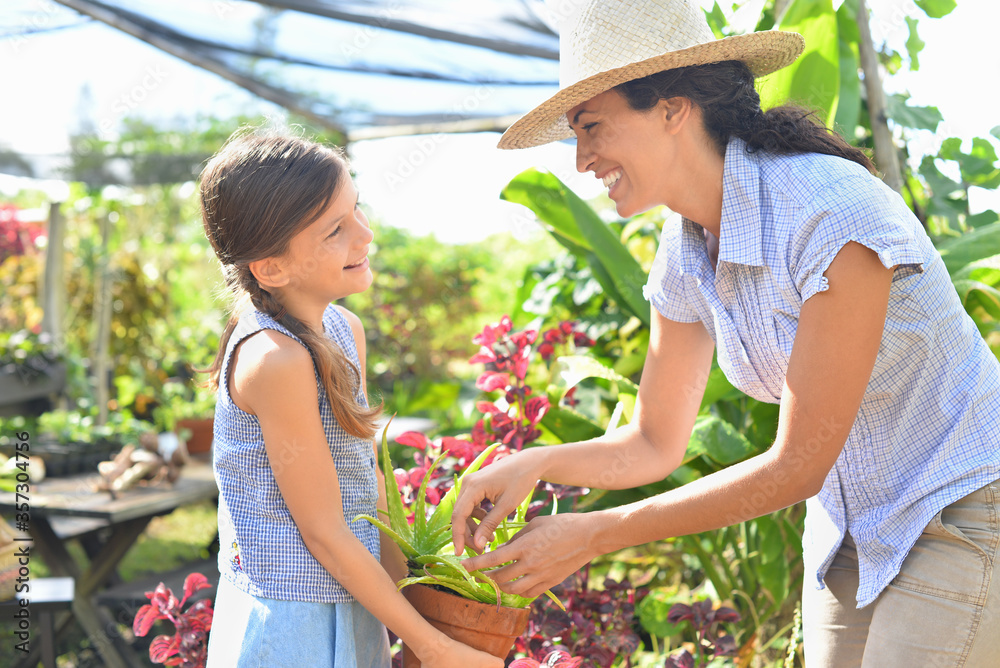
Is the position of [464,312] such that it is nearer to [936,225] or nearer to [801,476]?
[936,225]

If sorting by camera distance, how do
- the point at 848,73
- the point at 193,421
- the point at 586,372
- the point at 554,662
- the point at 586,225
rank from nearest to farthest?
the point at 554,662 → the point at 586,372 → the point at 586,225 → the point at 848,73 → the point at 193,421

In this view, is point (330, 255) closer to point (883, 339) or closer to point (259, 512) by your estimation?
point (259, 512)

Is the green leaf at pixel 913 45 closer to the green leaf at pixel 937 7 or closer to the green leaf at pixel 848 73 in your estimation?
the green leaf at pixel 937 7

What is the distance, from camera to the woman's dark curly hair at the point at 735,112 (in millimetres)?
1353

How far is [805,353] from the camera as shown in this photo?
1.16 meters

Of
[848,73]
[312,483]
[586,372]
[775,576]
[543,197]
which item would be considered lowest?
[775,576]

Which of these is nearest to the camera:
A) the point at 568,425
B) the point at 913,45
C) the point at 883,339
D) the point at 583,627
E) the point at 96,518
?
the point at 883,339

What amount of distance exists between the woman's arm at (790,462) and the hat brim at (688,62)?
0.46 meters

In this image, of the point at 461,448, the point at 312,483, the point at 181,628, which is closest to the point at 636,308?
the point at 461,448

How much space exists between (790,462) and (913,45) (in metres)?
2.34

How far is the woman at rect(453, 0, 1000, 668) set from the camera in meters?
1.15

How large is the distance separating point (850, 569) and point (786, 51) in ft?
3.29

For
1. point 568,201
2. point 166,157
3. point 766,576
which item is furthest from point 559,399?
point 166,157

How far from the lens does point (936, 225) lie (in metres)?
3.00
